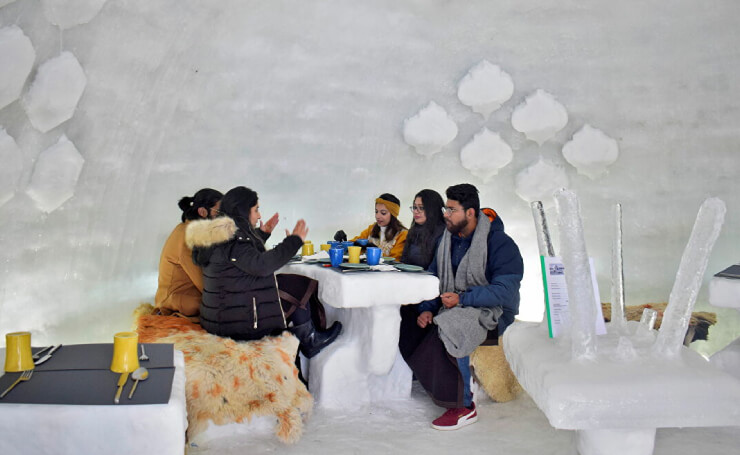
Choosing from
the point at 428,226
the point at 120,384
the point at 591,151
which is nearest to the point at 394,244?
the point at 428,226

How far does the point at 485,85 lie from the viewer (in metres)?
5.75

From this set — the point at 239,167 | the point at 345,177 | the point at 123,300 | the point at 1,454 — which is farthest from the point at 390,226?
the point at 1,454

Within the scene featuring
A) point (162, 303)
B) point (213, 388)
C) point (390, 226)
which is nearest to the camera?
point (213, 388)

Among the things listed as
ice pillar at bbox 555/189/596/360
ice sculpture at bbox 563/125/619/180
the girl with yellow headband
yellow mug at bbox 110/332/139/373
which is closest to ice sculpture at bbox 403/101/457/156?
ice sculpture at bbox 563/125/619/180

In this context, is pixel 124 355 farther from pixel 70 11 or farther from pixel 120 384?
pixel 70 11

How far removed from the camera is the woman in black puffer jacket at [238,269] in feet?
9.40

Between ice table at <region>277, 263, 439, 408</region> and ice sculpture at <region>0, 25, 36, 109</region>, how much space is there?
105 inches

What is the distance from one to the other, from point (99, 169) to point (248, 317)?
2708 mm

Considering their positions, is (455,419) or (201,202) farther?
(201,202)

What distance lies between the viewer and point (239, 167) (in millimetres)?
5500

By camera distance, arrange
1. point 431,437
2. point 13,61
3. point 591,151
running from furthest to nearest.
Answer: point 591,151 → point 13,61 → point 431,437

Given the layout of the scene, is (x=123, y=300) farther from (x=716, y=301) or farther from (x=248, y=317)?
(x=716, y=301)

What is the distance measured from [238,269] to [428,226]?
56.1 inches

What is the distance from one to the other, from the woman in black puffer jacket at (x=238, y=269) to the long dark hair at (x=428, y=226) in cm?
103
